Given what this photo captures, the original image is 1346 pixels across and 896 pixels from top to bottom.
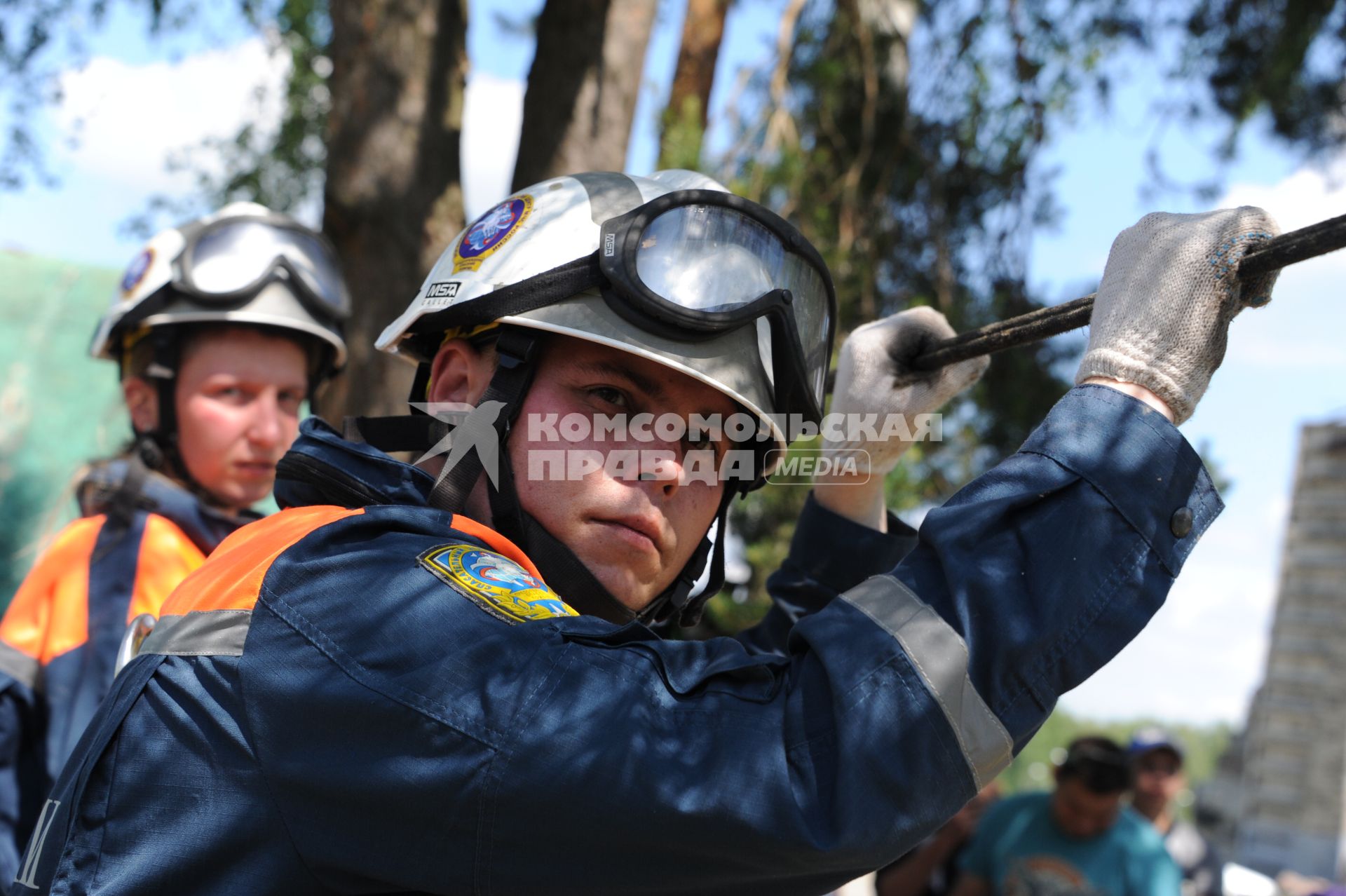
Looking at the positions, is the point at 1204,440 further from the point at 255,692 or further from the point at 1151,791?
the point at 255,692

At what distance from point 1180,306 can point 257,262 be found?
9.11 feet

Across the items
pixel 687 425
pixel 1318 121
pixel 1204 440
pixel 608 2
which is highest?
pixel 1318 121

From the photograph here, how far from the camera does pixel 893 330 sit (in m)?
2.34

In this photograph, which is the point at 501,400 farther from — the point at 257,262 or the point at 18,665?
the point at 257,262

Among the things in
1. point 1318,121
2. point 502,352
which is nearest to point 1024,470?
point 502,352

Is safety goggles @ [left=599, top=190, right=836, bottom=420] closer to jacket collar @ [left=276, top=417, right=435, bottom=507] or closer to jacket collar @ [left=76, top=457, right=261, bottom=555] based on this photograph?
jacket collar @ [left=276, top=417, right=435, bottom=507]

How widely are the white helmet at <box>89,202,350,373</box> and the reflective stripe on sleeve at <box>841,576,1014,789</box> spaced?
2588 millimetres

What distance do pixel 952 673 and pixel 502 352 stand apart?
918mm

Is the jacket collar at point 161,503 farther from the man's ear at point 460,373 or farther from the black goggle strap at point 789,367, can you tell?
the black goggle strap at point 789,367

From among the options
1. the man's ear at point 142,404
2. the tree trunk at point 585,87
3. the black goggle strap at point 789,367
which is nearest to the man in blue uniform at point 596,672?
the black goggle strap at point 789,367

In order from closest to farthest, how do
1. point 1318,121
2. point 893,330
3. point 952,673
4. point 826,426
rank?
point 952,673, point 893,330, point 826,426, point 1318,121

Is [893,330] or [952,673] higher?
[893,330]

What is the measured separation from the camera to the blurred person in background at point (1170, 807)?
245 inches

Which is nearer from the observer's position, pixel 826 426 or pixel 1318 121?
pixel 826 426
